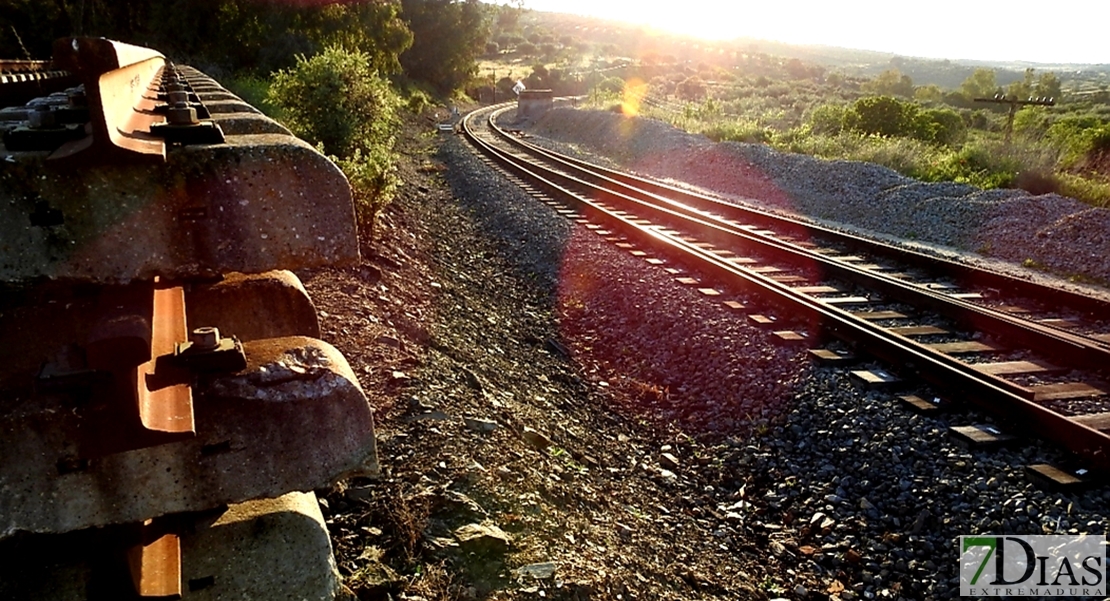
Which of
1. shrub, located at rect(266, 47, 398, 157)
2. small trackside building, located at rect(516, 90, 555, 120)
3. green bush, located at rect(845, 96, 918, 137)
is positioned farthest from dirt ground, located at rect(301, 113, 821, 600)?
small trackside building, located at rect(516, 90, 555, 120)

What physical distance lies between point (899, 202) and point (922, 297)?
24.3ft

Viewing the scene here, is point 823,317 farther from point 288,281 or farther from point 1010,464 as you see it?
point 288,281

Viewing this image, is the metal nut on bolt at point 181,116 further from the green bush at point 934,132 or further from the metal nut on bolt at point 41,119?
the green bush at point 934,132

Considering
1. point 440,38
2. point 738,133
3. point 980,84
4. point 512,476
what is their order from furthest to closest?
point 980,84
point 440,38
point 738,133
point 512,476

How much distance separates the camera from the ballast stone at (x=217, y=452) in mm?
1408

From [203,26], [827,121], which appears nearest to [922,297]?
[827,121]

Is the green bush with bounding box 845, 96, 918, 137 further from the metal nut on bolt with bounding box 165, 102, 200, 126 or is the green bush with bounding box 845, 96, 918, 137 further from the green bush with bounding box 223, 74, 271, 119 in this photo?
the metal nut on bolt with bounding box 165, 102, 200, 126

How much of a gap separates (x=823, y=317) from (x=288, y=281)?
5.78 metres

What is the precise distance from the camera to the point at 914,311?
7.66m

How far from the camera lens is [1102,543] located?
3.83 meters

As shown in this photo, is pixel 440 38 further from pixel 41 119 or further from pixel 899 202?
pixel 41 119

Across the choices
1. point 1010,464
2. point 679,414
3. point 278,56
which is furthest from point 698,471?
point 278,56

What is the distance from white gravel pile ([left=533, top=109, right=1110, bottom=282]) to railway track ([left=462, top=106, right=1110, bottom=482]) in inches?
98.8

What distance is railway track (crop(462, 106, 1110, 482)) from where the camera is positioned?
5348mm
